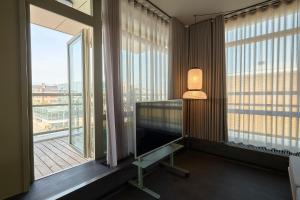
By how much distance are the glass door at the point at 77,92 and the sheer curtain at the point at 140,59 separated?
0.73 meters

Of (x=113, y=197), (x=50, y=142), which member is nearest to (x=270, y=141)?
(x=113, y=197)

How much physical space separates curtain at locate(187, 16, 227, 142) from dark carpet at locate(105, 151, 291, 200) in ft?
2.22

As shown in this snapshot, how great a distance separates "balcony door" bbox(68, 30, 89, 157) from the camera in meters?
2.53

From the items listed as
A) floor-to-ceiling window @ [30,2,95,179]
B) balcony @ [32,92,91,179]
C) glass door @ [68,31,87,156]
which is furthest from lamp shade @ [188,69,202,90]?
balcony @ [32,92,91,179]

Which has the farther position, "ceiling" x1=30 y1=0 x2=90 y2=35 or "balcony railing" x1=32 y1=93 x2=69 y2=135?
"balcony railing" x1=32 y1=93 x2=69 y2=135

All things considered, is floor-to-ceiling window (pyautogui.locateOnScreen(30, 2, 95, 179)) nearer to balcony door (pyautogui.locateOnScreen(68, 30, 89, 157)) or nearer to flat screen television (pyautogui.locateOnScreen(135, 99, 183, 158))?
balcony door (pyautogui.locateOnScreen(68, 30, 89, 157))

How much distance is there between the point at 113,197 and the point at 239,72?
2.85m

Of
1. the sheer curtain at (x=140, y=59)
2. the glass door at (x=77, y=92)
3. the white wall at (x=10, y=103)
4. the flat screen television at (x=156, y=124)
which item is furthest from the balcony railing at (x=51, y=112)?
the flat screen television at (x=156, y=124)

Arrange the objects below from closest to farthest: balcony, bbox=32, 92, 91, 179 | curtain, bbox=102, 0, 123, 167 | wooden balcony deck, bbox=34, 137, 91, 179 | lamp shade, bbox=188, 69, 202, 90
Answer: curtain, bbox=102, 0, 123, 167, wooden balcony deck, bbox=34, 137, 91, 179, balcony, bbox=32, 92, 91, 179, lamp shade, bbox=188, 69, 202, 90

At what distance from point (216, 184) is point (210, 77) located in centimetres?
190

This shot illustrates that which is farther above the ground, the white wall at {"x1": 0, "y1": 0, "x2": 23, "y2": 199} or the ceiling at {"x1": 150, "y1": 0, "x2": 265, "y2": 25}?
the ceiling at {"x1": 150, "y1": 0, "x2": 265, "y2": 25}

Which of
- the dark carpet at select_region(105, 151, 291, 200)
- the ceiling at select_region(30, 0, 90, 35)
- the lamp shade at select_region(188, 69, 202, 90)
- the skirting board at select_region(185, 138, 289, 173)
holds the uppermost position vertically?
the ceiling at select_region(30, 0, 90, 35)

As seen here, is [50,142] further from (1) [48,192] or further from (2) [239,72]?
(2) [239,72]

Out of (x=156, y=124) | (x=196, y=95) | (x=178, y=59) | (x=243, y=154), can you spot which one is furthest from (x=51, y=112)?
(x=243, y=154)
